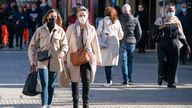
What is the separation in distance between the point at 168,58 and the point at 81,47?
4.27 metres

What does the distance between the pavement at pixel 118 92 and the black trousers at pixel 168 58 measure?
30 cm

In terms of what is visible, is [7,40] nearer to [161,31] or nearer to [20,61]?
[20,61]

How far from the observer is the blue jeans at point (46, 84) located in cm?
1106

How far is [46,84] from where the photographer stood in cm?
1109

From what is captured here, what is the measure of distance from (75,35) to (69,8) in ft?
49.0

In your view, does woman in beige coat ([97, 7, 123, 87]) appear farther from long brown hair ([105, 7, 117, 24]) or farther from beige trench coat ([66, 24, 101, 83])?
beige trench coat ([66, 24, 101, 83])

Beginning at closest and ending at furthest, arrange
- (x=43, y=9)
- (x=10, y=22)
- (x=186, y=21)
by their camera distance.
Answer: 1. (x=186, y=21)
2. (x=43, y=9)
3. (x=10, y=22)

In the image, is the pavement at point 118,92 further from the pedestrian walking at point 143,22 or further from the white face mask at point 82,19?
the pedestrian walking at point 143,22

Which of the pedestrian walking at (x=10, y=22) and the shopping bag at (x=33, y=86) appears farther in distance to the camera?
the pedestrian walking at (x=10, y=22)

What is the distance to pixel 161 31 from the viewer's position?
1480 centimetres

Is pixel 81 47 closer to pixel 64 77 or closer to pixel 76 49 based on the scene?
pixel 76 49

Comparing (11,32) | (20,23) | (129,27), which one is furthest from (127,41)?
(11,32)

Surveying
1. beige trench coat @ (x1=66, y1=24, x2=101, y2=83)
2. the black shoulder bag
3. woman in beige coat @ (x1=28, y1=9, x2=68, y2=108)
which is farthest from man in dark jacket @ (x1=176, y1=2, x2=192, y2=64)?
the black shoulder bag

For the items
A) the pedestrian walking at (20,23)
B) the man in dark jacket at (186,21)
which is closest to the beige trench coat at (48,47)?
the man in dark jacket at (186,21)
